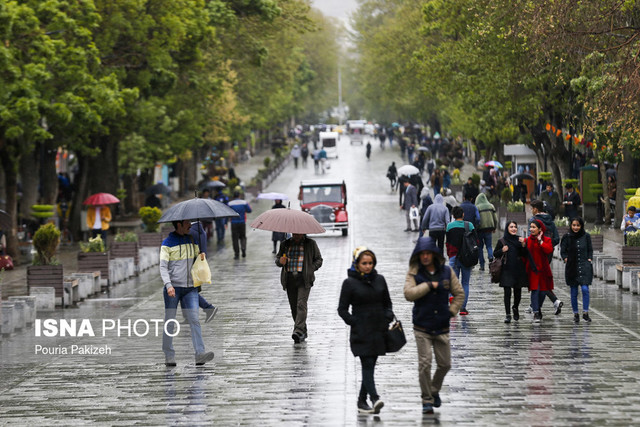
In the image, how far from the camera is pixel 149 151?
42531 millimetres

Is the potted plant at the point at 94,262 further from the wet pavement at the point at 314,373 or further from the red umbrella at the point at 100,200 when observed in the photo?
the red umbrella at the point at 100,200

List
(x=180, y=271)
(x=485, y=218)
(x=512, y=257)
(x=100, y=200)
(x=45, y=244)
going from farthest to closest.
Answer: (x=100, y=200) → (x=485, y=218) → (x=45, y=244) → (x=512, y=257) → (x=180, y=271)

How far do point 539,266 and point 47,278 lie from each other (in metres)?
9.31

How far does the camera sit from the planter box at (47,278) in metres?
21.4

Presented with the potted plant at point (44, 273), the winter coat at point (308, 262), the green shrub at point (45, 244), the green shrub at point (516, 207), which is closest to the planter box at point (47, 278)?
the potted plant at point (44, 273)

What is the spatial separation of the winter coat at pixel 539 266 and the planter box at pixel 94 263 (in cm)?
1080

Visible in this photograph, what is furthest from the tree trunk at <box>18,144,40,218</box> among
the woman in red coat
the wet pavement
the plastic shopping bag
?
the plastic shopping bag

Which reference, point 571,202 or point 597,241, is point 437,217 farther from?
point 571,202

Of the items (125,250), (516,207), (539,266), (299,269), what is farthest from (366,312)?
(516,207)

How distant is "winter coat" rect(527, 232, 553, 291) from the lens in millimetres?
16703

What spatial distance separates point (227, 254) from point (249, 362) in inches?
696

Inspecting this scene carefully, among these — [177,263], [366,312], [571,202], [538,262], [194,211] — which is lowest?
[571,202]

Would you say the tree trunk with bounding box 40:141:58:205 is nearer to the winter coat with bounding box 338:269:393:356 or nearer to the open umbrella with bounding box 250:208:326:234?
the open umbrella with bounding box 250:208:326:234

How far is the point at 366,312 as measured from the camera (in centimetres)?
1080
